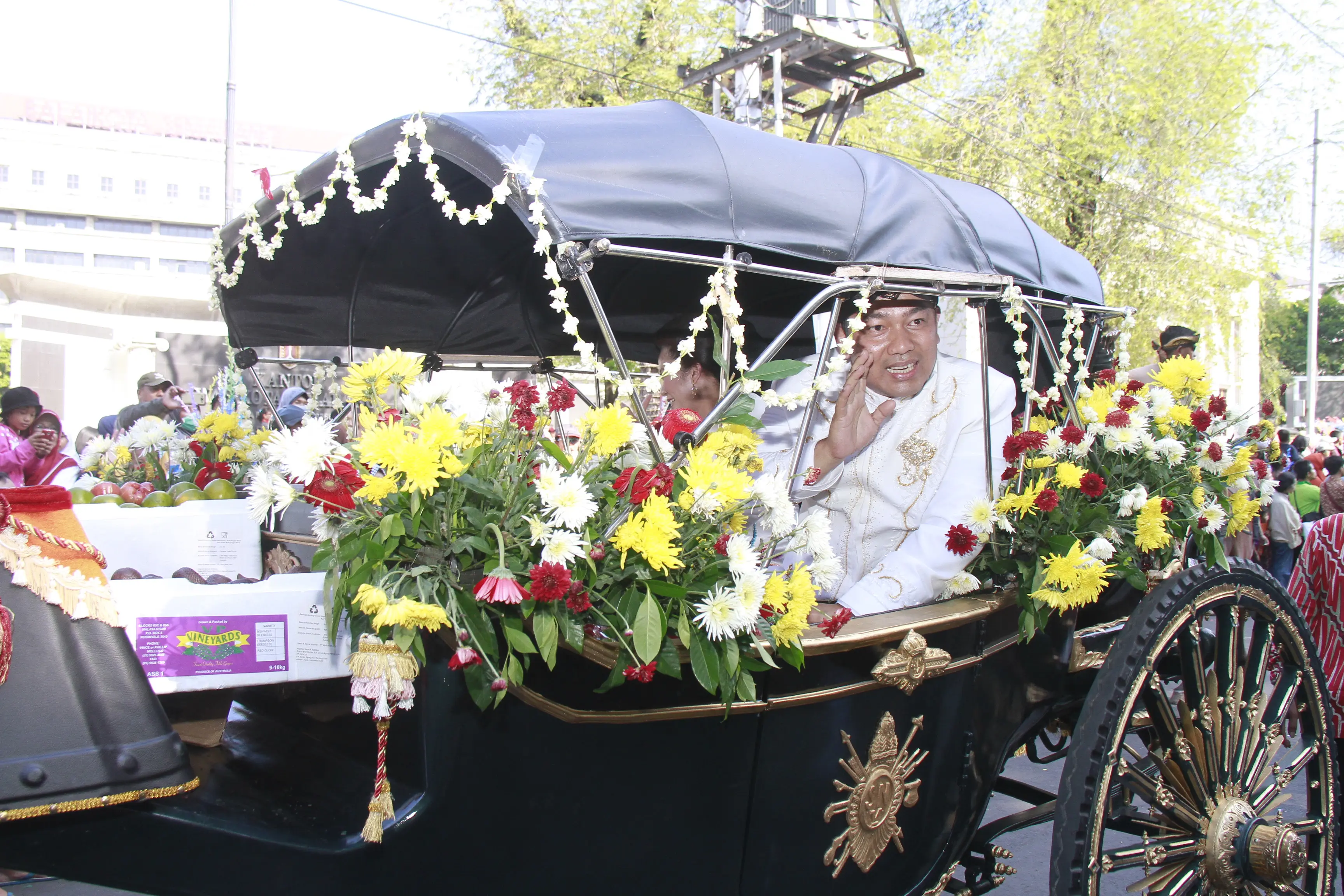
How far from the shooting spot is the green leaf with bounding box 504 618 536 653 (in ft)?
5.52

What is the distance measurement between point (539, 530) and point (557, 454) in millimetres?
201

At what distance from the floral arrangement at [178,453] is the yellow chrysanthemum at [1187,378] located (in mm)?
3095

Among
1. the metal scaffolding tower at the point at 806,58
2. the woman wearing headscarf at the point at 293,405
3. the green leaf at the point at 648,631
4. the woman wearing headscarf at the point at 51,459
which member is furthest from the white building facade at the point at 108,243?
the metal scaffolding tower at the point at 806,58

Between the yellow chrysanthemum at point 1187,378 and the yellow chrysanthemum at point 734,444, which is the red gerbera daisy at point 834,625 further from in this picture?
the yellow chrysanthemum at point 1187,378

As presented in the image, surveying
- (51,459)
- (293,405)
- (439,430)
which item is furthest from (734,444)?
(51,459)

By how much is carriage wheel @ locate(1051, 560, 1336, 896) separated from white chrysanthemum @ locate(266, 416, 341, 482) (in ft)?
5.93

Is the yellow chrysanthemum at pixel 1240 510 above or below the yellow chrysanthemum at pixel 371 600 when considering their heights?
above

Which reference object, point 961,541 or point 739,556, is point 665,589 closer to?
point 739,556

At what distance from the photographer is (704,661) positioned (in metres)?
1.83

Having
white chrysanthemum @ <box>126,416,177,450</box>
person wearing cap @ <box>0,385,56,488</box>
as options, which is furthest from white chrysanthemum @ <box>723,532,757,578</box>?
person wearing cap @ <box>0,385,56,488</box>

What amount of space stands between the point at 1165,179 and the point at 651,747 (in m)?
14.9

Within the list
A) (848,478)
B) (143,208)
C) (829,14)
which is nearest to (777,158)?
(848,478)

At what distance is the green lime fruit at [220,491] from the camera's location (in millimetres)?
3008

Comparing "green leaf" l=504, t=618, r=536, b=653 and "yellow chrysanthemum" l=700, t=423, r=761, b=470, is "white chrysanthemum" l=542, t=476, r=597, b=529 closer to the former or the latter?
"green leaf" l=504, t=618, r=536, b=653
